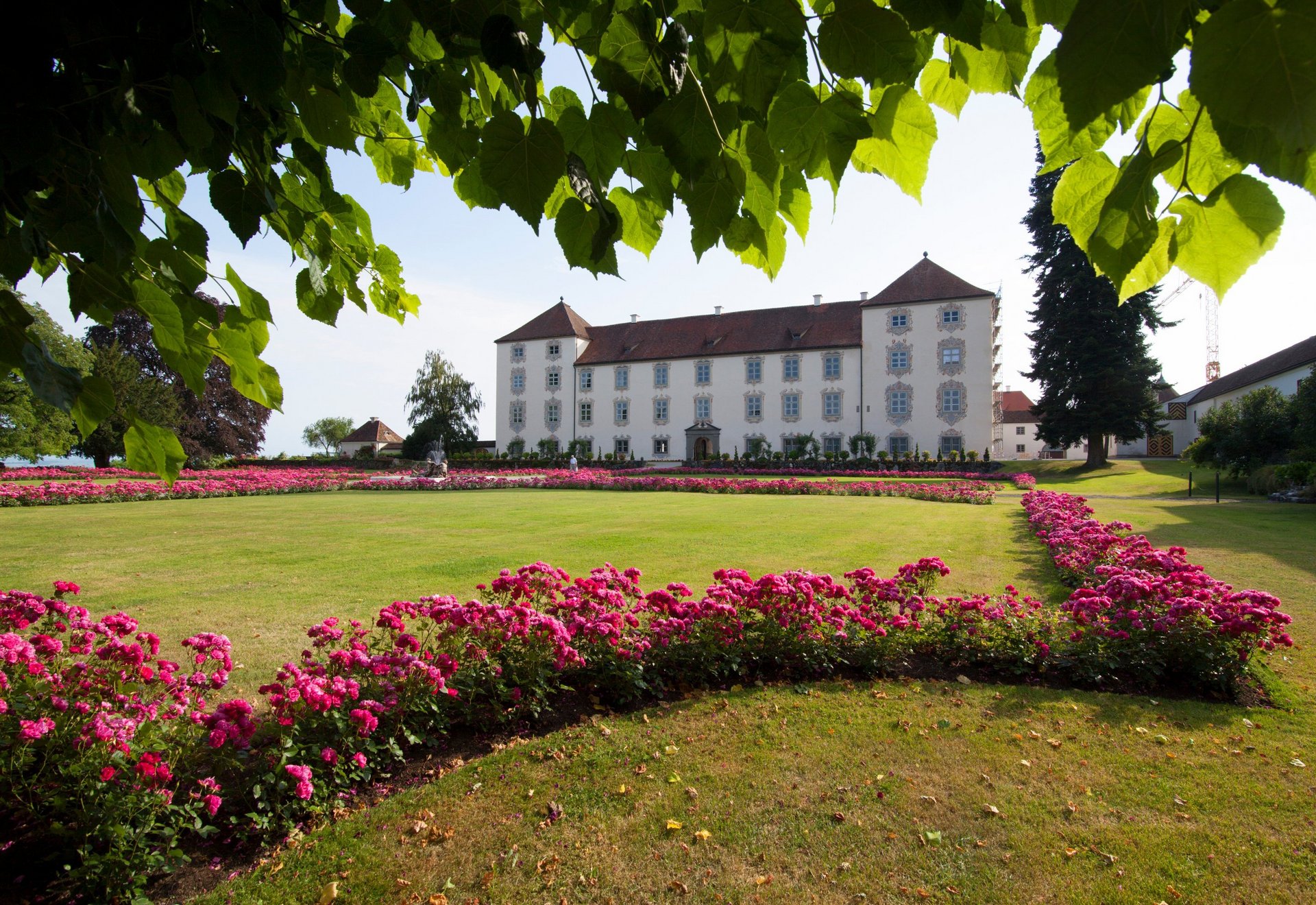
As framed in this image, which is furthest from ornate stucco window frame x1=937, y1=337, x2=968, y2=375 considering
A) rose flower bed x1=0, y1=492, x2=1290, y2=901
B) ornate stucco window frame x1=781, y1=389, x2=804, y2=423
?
rose flower bed x1=0, y1=492, x2=1290, y2=901

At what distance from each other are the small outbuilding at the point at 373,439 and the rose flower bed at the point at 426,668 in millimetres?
71290

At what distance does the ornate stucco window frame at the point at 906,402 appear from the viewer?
125ft

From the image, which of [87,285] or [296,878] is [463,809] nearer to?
[296,878]

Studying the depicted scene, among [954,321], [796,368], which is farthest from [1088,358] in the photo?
[796,368]

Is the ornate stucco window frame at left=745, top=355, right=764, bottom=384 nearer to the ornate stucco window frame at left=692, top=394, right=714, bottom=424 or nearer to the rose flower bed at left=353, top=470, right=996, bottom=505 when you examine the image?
the ornate stucco window frame at left=692, top=394, right=714, bottom=424

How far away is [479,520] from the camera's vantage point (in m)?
14.1

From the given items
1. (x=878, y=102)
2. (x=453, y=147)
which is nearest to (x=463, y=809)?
(x=453, y=147)

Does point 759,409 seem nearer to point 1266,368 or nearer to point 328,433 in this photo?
point 1266,368

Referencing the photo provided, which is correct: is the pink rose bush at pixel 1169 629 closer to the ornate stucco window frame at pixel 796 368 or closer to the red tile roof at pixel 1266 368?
the red tile roof at pixel 1266 368

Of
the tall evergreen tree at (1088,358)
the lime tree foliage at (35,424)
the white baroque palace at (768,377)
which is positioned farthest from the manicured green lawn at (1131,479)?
the lime tree foliage at (35,424)

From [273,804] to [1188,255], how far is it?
3750 mm

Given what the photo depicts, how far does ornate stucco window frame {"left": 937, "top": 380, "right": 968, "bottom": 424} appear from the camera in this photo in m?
37.0

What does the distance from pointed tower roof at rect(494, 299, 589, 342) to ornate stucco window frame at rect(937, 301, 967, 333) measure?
2415 cm

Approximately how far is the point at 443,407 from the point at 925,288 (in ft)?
113
